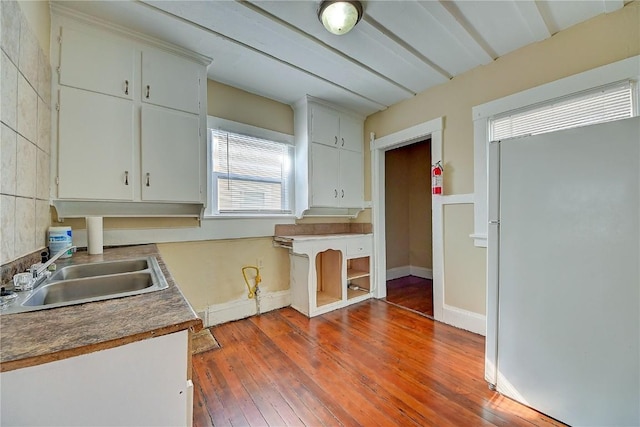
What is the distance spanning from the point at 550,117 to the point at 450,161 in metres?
0.80

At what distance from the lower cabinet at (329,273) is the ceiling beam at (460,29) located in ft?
6.87

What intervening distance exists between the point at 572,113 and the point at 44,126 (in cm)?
355

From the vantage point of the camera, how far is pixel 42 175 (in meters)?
1.58

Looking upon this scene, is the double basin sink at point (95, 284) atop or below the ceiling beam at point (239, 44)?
below

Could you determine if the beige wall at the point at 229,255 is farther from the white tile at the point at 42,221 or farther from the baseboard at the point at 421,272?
the baseboard at the point at 421,272

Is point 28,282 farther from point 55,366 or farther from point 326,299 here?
point 326,299

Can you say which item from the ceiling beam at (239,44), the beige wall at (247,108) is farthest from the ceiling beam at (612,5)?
the beige wall at (247,108)

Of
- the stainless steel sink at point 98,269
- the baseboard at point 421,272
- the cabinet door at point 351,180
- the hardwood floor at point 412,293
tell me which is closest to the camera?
the stainless steel sink at point 98,269

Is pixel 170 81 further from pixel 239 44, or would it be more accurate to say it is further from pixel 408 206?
pixel 408 206

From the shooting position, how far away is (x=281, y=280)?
A: 3.08 meters

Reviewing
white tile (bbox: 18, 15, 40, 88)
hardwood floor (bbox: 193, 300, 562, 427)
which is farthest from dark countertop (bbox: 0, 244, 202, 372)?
white tile (bbox: 18, 15, 40, 88)

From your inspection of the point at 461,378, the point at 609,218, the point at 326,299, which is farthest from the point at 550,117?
the point at 326,299

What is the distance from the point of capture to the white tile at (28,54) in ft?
4.18

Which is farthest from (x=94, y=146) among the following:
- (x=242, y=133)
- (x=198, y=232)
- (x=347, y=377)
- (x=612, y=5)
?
(x=612, y=5)
